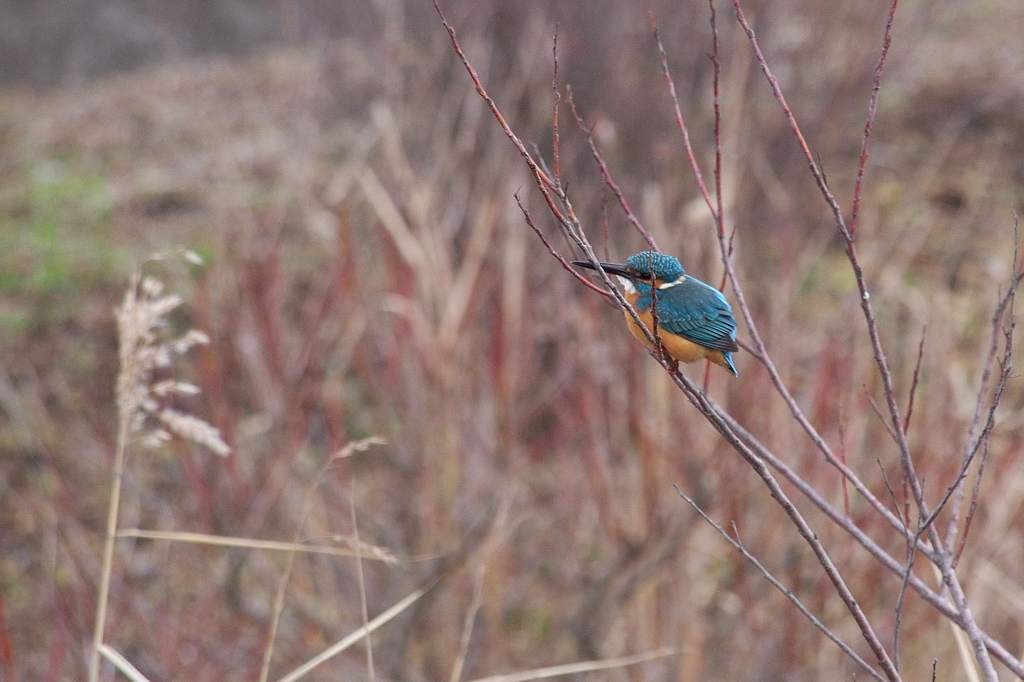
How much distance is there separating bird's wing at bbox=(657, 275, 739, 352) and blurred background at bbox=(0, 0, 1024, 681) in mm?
182

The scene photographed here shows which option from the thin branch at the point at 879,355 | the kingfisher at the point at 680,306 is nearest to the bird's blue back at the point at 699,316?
the kingfisher at the point at 680,306

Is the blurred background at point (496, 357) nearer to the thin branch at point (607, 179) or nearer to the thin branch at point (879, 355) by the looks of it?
the thin branch at point (879, 355)

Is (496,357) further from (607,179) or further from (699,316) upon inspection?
(607,179)

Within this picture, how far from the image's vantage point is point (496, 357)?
9.76 ft

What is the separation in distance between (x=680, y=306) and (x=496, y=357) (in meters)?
1.73

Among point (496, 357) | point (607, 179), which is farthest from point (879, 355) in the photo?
point (496, 357)

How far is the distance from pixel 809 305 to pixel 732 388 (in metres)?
3.26

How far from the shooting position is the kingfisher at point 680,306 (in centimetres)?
120

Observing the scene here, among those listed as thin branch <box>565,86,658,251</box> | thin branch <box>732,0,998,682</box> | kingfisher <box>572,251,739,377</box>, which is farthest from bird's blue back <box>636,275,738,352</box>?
thin branch <box>732,0,998,682</box>

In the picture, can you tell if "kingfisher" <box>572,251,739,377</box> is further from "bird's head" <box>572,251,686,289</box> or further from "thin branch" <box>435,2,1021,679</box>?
"thin branch" <box>435,2,1021,679</box>

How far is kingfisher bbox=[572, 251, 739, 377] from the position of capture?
47.3 inches

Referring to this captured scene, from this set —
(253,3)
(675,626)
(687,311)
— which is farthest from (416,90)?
(253,3)

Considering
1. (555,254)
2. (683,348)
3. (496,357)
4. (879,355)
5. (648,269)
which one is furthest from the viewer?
(496,357)

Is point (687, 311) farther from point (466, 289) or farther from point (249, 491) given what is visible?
point (249, 491)
